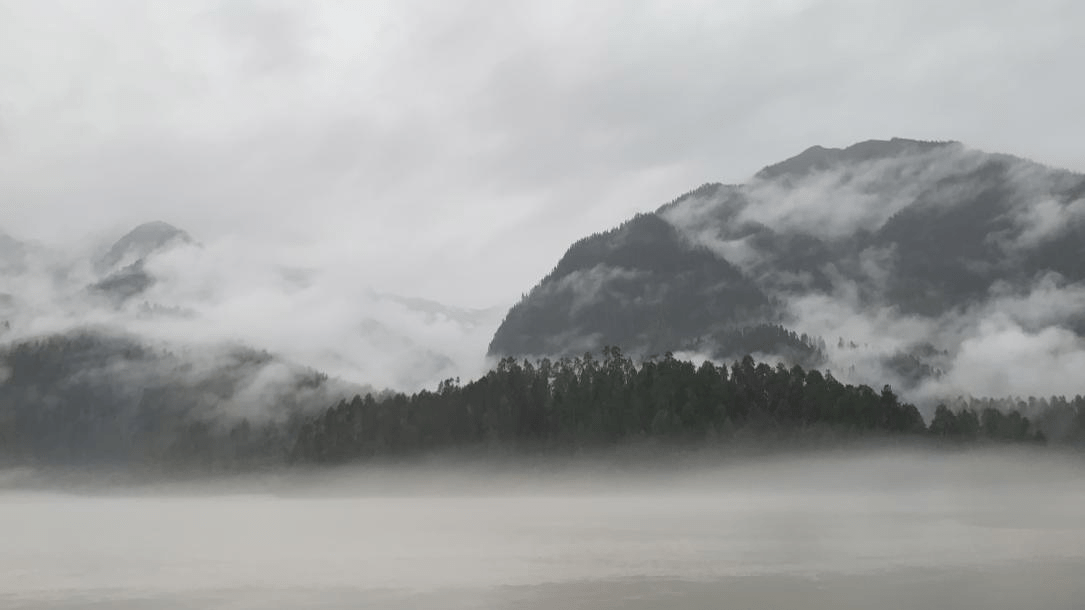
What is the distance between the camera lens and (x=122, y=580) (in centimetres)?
6888

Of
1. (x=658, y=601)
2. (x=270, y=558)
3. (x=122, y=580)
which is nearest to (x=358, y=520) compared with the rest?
(x=270, y=558)

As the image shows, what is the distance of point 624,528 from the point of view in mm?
120938

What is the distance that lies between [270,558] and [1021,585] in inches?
2377

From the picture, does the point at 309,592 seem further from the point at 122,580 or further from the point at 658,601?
the point at 658,601

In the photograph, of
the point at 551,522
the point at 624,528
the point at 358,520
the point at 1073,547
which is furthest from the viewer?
the point at 358,520

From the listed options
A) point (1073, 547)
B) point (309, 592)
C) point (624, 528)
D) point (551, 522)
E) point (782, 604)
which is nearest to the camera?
point (782, 604)

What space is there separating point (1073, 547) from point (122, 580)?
76178mm

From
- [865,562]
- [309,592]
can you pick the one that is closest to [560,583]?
[309,592]

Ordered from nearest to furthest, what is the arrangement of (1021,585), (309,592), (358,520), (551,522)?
(1021,585)
(309,592)
(551,522)
(358,520)

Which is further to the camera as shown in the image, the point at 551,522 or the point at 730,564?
the point at 551,522

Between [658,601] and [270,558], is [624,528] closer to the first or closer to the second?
[270,558]

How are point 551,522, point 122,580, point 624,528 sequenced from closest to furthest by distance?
point 122,580 < point 624,528 < point 551,522

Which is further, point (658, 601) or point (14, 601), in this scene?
point (14, 601)

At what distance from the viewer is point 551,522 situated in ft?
462
